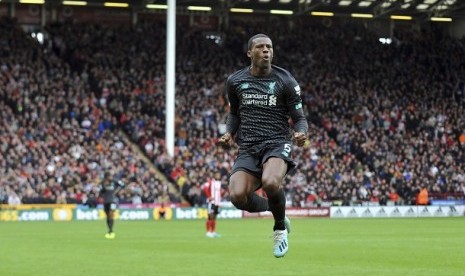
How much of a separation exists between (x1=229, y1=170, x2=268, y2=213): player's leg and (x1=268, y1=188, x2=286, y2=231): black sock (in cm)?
22

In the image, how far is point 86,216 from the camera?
46594 millimetres

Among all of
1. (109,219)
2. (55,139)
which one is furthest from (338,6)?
(109,219)

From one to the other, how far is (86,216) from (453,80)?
89.5ft

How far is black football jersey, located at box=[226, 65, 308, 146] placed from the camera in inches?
480

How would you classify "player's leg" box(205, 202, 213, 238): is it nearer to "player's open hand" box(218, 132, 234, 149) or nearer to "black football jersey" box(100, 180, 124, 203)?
"black football jersey" box(100, 180, 124, 203)

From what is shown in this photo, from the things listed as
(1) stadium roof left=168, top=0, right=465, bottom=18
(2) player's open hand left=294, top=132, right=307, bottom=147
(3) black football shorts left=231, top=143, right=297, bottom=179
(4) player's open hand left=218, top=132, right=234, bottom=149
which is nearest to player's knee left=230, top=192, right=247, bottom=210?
(3) black football shorts left=231, top=143, right=297, bottom=179

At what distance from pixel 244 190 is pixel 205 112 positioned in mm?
42011

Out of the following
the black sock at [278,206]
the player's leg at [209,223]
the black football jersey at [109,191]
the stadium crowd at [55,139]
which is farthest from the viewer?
the stadium crowd at [55,139]

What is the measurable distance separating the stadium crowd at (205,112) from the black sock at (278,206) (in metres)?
33.8

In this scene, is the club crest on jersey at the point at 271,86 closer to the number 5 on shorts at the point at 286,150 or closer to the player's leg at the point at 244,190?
the number 5 on shorts at the point at 286,150

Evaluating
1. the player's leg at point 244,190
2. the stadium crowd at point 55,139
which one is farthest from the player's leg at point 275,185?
the stadium crowd at point 55,139

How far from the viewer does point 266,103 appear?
40.1 ft

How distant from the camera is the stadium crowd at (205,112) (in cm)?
4769

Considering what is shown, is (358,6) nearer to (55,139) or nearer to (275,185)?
(55,139)
